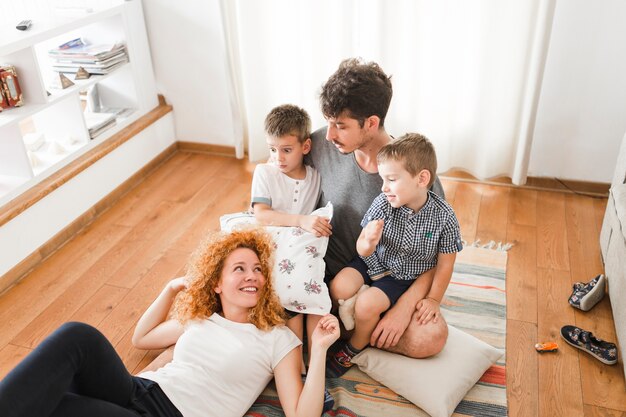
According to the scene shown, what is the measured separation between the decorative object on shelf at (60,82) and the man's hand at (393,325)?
187 cm

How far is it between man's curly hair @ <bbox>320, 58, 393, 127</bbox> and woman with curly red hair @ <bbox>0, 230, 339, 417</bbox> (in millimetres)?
463

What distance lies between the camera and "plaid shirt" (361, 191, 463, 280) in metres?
→ 1.82

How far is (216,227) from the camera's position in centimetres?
283

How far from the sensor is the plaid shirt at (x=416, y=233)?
71.7 inches

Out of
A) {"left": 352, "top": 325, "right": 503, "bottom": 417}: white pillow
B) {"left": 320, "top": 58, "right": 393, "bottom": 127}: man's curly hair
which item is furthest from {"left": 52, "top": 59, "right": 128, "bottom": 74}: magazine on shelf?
{"left": 352, "top": 325, "right": 503, "bottom": 417}: white pillow

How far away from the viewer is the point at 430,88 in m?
2.93

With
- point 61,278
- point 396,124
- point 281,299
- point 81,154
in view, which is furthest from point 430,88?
point 61,278

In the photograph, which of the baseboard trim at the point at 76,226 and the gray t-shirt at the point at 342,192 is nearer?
the gray t-shirt at the point at 342,192

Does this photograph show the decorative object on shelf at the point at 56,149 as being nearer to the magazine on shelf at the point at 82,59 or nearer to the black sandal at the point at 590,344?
the magazine on shelf at the point at 82,59

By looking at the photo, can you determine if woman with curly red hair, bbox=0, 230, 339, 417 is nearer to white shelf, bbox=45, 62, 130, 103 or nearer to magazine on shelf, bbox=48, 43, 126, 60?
white shelf, bbox=45, 62, 130, 103

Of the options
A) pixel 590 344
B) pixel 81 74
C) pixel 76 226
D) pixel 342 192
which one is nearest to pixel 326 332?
pixel 342 192

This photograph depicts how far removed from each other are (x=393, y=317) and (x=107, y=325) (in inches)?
43.0

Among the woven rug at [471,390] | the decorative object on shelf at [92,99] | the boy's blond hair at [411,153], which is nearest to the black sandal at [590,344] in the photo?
the woven rug at [471,390]

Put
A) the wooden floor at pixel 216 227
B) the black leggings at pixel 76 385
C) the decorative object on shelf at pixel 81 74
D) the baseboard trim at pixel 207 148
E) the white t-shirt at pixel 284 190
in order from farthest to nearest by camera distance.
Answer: the baseboard trim at pixel 207 148, the decorative object on shelf at pixel 81 74, the white t-shirt at pixel 284 190, the wooden floor at pixel 216 227, the black leggings at pixel 76 385
